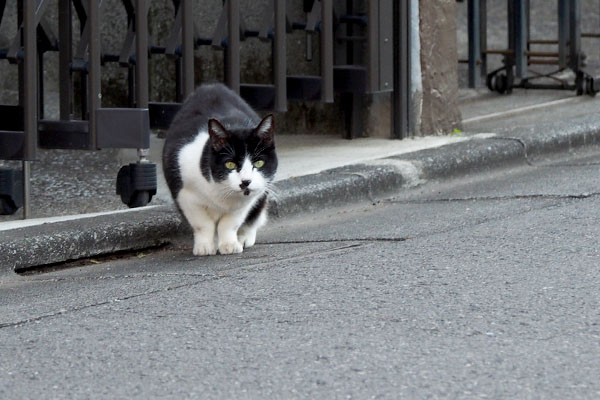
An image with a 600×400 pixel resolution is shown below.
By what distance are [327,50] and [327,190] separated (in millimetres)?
1034

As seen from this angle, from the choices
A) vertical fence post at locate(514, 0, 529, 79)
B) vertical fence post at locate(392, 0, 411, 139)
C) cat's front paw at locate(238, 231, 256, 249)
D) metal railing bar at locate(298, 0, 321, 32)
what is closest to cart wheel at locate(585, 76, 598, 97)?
vertical fence post at locate(514, 0, 529, 79)

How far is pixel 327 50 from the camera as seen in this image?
21.1 ft

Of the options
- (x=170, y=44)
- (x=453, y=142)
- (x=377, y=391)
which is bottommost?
(x=377, y=391)

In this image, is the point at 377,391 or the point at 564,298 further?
the point at 564,298

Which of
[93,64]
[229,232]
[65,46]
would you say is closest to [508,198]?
[229,232]

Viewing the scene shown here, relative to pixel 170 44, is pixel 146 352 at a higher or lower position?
lower

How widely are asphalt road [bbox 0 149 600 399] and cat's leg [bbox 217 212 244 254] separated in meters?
0.08

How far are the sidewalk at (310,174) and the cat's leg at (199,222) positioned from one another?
23 centimetres

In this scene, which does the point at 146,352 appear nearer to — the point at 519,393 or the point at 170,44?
the point at 519,393

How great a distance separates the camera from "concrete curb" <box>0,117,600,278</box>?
4.68 m

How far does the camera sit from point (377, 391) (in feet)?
9.39

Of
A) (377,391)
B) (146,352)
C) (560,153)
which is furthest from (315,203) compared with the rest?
(377,391)

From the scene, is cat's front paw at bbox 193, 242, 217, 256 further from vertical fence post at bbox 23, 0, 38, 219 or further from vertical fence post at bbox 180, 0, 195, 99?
vertical fence post at bbox 180, 0, 195, 99

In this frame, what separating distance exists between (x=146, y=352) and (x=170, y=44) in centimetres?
291
